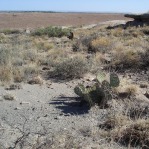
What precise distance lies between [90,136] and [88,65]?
635cm

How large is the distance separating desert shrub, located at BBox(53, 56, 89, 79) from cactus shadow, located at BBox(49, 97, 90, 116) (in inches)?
102

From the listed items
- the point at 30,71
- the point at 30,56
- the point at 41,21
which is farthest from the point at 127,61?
the point at 41,21

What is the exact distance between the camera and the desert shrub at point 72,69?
43.3 feet

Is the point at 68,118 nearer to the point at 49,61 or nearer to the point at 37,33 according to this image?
the point at 49,61

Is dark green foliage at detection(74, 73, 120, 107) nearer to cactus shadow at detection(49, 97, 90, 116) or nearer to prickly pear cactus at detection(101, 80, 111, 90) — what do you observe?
prickly pear cactus at detection(101, 80, 111, 90)

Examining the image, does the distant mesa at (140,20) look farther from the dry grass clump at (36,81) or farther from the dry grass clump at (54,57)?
the dry grass clump at (36,81)

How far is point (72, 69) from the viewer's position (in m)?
13.2

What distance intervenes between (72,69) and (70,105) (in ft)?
11.3

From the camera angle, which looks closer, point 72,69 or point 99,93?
point 99,93

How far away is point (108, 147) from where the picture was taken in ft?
23.3

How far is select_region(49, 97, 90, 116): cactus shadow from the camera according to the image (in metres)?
9.26

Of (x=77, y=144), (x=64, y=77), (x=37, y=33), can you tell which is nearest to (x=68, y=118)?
(x=77, y=144)

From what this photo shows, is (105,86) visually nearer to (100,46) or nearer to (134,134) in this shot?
(134,134)

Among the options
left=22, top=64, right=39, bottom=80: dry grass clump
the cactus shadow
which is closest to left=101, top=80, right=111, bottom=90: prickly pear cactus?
the cactus shadow
